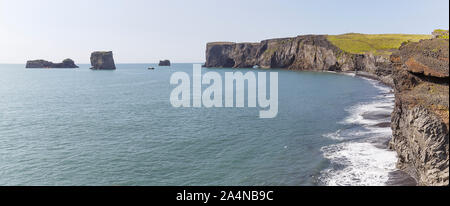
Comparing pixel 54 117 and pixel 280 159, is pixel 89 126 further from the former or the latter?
pixel 280 159

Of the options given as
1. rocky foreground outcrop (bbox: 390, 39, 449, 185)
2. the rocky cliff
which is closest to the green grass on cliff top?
the rocky cliff

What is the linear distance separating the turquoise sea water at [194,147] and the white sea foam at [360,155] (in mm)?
90

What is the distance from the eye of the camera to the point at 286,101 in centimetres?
7006

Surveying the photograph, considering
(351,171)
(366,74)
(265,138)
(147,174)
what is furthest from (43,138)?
(366,74)

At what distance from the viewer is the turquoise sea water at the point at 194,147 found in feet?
91.0

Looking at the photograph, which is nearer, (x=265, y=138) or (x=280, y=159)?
(x=280, y=159)

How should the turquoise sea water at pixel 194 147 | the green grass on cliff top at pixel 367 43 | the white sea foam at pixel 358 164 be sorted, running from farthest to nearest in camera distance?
1. the green grass on cliff top at pixel 367 43
2. the turquoise sea water at pixel 194 147
3. the white sea foam at pixel 358 164

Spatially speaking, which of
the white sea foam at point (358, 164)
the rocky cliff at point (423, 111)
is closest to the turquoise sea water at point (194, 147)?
the white sea foam at point (358, 164)

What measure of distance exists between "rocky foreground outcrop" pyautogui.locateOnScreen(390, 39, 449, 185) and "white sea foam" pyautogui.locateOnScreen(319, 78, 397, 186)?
8.42 ft

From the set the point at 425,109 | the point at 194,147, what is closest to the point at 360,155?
the point at 425,109

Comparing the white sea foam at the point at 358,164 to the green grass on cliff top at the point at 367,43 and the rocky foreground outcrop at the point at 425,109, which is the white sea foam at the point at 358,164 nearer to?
the rocky foreground outcrop at the point at 425,109

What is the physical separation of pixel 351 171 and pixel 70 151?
3146 cm

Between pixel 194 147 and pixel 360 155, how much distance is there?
1883 centimetres
